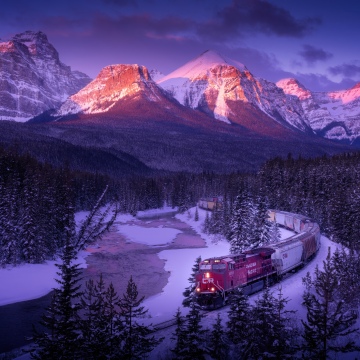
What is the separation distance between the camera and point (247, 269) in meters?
39.4

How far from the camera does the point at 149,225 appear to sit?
362 ft

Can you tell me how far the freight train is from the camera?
36.2 meters

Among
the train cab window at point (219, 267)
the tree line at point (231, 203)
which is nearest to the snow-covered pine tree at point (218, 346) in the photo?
the train cab window at point (219, 267)

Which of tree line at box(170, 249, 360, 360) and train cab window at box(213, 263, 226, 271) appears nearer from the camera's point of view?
tree line at box(170, 249, 360, 360)

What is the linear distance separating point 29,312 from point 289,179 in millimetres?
86039

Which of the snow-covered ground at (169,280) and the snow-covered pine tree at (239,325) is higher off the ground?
the snow-covered pine tree at (239,325)

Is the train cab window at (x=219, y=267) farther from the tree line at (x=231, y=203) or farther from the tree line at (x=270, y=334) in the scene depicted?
the tree line at (x=231, y=203)

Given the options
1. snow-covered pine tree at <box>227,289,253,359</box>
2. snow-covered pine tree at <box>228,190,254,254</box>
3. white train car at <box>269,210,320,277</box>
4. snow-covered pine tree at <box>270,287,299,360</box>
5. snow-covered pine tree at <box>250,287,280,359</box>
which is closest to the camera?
snow-covered pine tree at <box>270,287,299,360</box>

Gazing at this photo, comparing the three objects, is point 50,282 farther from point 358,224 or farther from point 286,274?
point 358,224

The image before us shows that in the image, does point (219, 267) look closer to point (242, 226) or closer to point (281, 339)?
point (281, 339)

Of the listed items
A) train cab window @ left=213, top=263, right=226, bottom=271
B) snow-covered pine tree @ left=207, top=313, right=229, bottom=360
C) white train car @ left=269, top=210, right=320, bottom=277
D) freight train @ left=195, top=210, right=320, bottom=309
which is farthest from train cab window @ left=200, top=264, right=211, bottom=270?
snow-covered pine tree @ left=207, top=313, right=229, bottom=360

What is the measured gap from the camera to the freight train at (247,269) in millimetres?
36156

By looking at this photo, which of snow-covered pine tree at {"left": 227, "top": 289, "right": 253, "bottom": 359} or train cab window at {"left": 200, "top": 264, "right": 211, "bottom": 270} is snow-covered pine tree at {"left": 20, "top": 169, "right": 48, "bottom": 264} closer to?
train cab window at {"left": 200, "top": 264, "right": 211, "bottom": 270}

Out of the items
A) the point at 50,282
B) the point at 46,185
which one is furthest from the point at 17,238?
the point at 46,185
